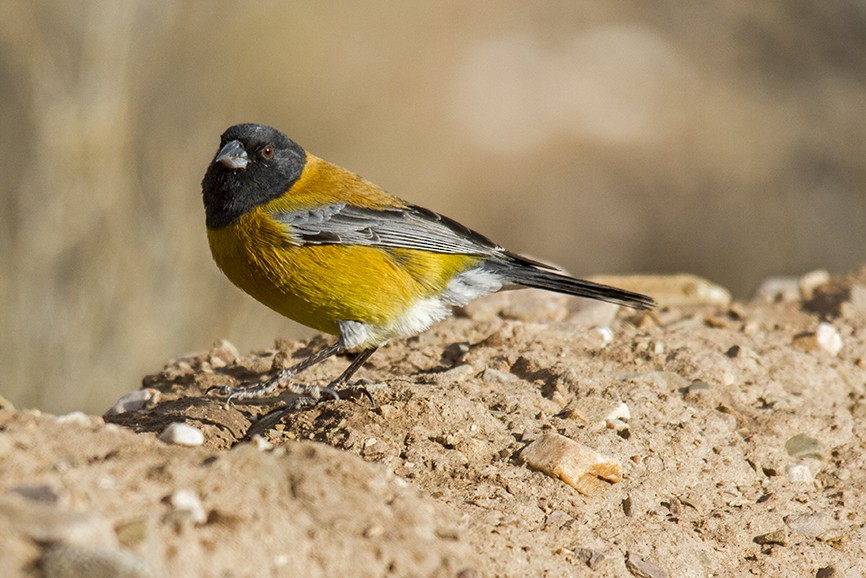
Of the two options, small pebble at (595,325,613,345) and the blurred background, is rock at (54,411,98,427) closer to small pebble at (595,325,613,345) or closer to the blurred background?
small pebble at (595,325,613,345)

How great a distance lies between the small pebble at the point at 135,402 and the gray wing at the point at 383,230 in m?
1.00

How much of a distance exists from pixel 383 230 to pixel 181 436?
1877 mm

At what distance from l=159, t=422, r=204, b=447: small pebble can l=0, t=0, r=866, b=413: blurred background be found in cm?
428

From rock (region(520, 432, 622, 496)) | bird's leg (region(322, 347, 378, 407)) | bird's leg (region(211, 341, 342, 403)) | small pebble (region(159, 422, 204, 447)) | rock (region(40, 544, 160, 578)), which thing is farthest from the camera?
bird's leg (region(211, 341, 342, 403))

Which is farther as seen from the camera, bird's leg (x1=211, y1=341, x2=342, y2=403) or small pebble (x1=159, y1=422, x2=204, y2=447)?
bird's leg (x1=211, y1=341, x2=342, y2=403)

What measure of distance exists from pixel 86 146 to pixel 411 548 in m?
5.96

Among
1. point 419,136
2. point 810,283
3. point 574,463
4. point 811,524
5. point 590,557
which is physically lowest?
point 590,557

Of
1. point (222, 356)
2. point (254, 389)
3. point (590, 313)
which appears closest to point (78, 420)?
point (254, 389)

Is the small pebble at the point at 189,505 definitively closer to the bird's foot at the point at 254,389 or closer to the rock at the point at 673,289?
the bird's foot at the point at 254,389

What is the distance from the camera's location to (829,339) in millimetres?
5871

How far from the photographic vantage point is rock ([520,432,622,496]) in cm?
397

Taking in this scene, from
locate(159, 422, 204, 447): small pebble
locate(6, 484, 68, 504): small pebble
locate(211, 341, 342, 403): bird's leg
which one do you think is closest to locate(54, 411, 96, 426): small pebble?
locate(159, 422, 204, 447): small pebble

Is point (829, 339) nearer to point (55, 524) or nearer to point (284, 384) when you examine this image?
point (284, 384)

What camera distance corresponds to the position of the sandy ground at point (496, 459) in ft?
9.18
